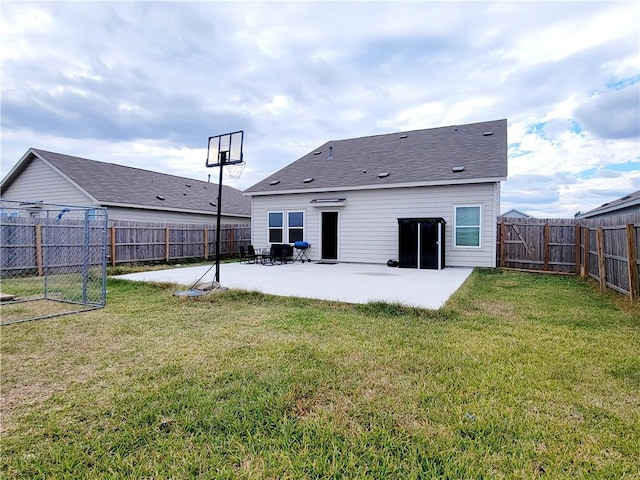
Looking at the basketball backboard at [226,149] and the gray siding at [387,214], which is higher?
the basketball backboard at [226,149]

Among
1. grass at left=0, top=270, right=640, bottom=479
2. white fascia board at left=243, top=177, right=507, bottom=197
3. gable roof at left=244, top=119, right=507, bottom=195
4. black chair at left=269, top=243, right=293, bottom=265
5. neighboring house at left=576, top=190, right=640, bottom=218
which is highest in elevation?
gable roof at left=244, top=119, right=507, bottom=195

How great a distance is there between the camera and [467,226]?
11.3m

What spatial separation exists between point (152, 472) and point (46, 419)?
1.12m

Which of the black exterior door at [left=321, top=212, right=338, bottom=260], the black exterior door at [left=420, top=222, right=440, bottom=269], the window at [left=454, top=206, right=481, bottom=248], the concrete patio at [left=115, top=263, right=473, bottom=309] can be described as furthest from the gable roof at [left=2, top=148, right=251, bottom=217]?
the window at [left=454, top=206, right=481, bottom=248]

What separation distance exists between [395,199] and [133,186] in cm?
1181

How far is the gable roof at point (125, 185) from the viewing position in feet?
46.1

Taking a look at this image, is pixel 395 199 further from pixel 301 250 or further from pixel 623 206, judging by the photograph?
pixel 623 206

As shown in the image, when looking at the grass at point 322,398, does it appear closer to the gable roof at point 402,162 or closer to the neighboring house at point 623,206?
the gable roof at point 402,162

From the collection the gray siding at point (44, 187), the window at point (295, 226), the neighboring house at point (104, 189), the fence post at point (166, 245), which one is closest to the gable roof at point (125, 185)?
the neighboring house at point (104, 189)

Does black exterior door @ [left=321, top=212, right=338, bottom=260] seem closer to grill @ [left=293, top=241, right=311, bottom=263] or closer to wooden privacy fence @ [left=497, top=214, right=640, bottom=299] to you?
grill @ [left=293, top=241, right=311, bottom=263]

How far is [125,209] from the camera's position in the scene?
1449 centimetres

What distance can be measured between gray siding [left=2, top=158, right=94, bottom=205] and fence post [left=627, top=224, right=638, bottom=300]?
16.1 metres

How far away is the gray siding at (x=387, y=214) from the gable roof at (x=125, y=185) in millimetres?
5503

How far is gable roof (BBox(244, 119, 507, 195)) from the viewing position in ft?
38.1
